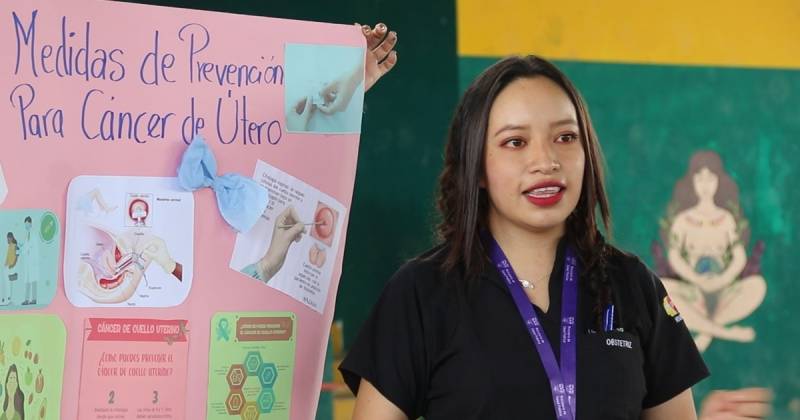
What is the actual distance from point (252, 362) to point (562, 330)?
21.7 inches

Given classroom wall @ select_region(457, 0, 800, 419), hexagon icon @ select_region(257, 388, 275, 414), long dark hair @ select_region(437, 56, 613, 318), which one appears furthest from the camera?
classroom wall @ select_region(457, 0, 800, 419)

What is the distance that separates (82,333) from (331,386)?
7.33 ft

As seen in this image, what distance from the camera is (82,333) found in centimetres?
171

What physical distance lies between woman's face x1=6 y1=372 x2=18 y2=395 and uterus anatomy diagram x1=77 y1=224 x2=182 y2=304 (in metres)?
0.17

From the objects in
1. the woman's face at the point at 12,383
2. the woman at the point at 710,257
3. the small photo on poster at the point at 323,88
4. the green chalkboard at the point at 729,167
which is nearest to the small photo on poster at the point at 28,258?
the woman's face at the point at 12,383

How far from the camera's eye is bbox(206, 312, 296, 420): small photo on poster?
181 centimetres

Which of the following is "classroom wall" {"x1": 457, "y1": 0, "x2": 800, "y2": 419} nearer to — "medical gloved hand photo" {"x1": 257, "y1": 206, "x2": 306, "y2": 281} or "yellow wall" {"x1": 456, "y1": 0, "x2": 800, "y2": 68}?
"yellow wall" {"x1": 456, "y1": 0, "x2": 800, "y2": 68}

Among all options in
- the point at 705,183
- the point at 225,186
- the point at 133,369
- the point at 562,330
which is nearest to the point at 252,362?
the point at 133,369

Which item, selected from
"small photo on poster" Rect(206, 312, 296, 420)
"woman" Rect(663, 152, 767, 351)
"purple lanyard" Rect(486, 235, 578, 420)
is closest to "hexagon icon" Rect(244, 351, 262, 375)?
"small photo on poster" Rect(206, 312, 296, 420)

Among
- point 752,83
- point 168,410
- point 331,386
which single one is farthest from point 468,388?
point 752,83

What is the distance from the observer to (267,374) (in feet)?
6.11

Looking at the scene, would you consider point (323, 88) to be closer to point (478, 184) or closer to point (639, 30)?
point (478, 184)

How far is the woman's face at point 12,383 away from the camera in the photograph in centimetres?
163

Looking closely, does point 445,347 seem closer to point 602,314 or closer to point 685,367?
point 602,314
